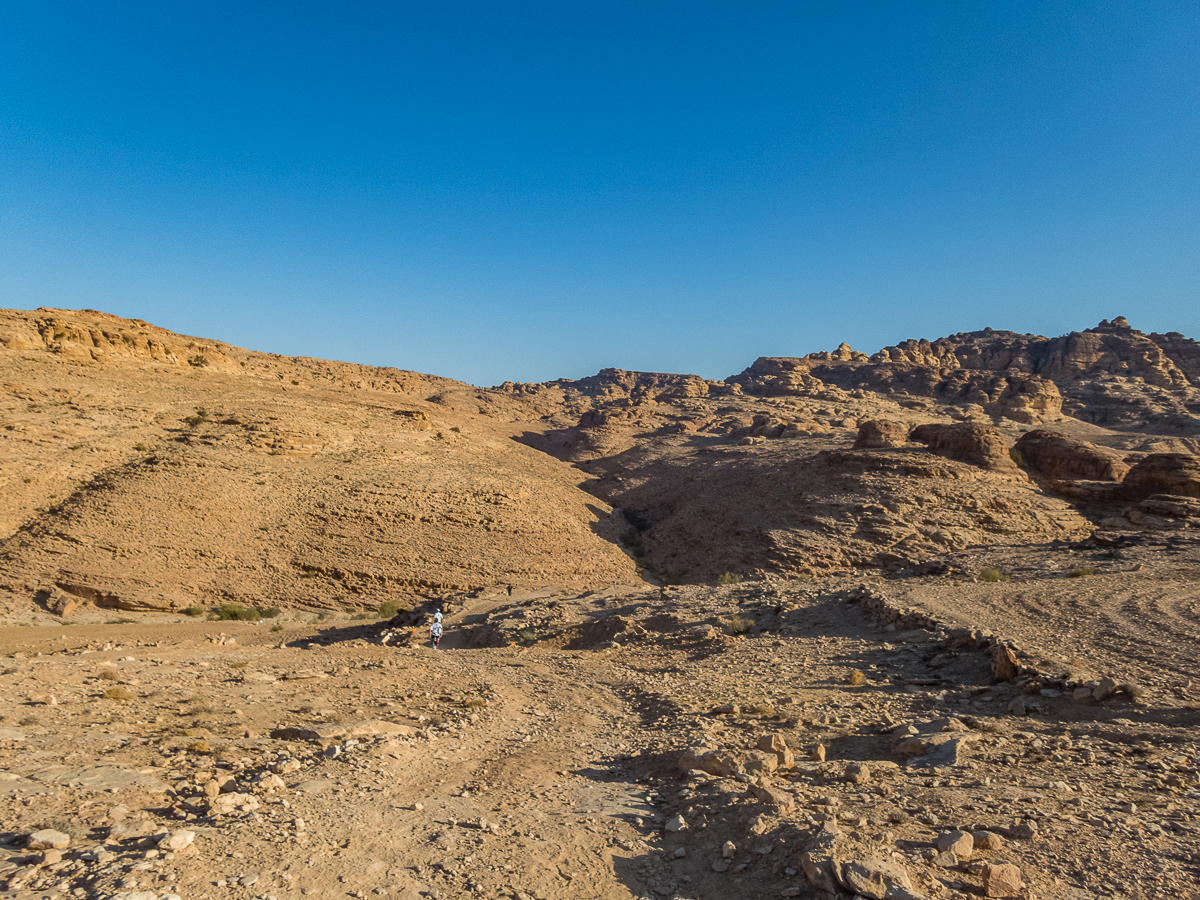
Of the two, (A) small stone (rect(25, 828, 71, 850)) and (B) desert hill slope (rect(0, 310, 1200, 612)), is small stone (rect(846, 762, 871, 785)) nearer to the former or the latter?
(A) small stone (rect(25, 828, 71, 850))

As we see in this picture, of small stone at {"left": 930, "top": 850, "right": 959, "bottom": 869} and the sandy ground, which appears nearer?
small stone at {"left": 930, "top": 850, "right": 959, "bottom": 869}

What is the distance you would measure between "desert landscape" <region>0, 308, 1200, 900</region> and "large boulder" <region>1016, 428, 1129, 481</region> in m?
0.22

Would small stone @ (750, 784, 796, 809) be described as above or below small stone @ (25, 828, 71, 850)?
above

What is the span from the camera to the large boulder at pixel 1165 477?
85.2 ft

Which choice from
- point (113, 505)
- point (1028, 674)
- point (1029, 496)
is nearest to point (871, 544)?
point (1029, 496)

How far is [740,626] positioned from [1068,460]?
94.1 ft

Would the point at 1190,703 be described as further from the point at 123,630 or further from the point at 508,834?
the point at 123,630

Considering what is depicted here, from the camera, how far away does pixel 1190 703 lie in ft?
24.9

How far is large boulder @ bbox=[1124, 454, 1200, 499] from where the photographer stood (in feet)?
85.2

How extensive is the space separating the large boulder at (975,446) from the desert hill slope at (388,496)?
4.6 inches

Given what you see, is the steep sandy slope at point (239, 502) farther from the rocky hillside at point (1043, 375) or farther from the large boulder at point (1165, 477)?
the rocky hillside at point (1043, 375)

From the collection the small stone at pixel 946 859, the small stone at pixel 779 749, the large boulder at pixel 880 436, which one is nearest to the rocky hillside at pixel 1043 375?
the large boulder at pixel 880 436

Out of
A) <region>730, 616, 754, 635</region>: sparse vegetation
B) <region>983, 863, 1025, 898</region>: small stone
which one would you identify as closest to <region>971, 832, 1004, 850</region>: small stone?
<region>983, 863, 1025, 898</region>: small stone

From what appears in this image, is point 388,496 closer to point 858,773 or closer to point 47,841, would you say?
point 47,841
